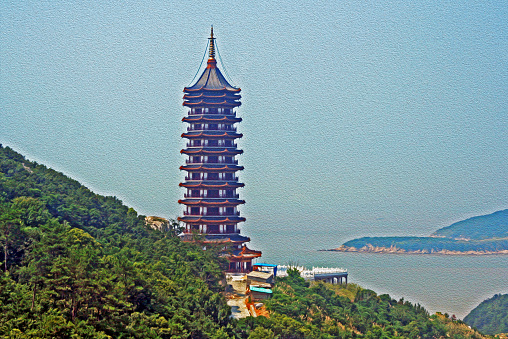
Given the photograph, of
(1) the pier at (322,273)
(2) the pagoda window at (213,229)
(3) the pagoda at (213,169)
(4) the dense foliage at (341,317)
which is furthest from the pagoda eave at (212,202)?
(1) the pier at (322,273)

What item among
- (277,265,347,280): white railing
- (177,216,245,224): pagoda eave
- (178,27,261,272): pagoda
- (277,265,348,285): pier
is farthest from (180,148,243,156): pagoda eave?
(277,265,348,285): pier

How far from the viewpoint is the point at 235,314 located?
1566 inches

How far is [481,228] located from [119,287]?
174 metres

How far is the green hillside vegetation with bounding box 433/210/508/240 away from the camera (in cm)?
17900

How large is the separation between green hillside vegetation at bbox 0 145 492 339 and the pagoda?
3.48 m

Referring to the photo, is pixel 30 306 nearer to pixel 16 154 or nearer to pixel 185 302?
pixel 185 302

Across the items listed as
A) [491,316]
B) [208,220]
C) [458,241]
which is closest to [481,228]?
[458,241]

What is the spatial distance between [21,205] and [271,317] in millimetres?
16356

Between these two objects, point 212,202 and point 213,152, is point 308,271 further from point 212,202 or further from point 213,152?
point 213,152

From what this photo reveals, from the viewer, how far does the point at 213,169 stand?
189 ft

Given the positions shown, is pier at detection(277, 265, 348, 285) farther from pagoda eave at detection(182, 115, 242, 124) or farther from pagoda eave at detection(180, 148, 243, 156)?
pagoda eave at detection(182, 115, 242, 124)

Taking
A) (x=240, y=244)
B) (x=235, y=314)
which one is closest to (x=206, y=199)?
(x=240, y=244)

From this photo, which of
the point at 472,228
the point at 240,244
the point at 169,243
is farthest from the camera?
the point at 472,228

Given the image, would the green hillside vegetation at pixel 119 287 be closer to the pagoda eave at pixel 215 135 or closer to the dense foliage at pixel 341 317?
the dense foliage at pixel 341 317
